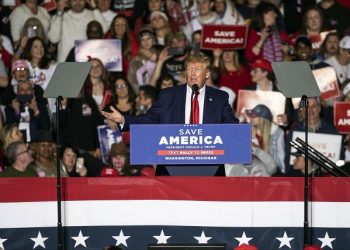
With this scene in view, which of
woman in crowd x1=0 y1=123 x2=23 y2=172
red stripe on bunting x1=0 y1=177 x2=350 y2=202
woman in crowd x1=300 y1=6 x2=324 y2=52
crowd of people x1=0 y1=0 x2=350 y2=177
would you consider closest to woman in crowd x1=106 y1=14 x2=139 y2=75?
crowd of people x1=0 y1=0 x2=350 y2=177

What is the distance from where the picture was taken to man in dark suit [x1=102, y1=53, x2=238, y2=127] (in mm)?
9195

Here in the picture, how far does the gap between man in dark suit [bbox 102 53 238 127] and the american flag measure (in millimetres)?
523

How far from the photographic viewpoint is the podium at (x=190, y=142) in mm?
8758

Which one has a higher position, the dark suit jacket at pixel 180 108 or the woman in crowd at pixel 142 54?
the woman in crowd at pixel 142 54

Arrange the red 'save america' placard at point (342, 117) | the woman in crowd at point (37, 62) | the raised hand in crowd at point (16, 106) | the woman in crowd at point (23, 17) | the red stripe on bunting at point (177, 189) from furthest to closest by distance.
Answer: the woman in crowd at point (23, 17) < the woman in crowd at point (37, 62) < the raised hand in crowd at point (16, 106) < the red 'save america' placard at point (342, 117) < the red stripe on bunting at point (177, 189)

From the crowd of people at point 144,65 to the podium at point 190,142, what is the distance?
2.68 metres

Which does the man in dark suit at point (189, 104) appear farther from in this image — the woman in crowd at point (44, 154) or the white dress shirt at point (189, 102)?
the woman in crowd at point (44, 154)

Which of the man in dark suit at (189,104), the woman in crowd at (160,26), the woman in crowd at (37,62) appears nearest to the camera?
the man in dark suit at (189,104)

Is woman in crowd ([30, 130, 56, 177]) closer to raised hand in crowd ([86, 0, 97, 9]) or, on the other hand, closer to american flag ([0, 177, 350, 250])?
american flag ([0, 177, 350, 250])

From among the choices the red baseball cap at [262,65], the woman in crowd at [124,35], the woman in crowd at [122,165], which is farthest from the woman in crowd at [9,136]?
the red baseball cap at [262,65]

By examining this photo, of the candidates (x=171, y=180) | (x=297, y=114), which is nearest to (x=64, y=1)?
(x=297, y=114)

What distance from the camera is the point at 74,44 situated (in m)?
13.9

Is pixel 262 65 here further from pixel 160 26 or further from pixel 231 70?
pixel 160 26

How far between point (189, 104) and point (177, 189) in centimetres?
75
